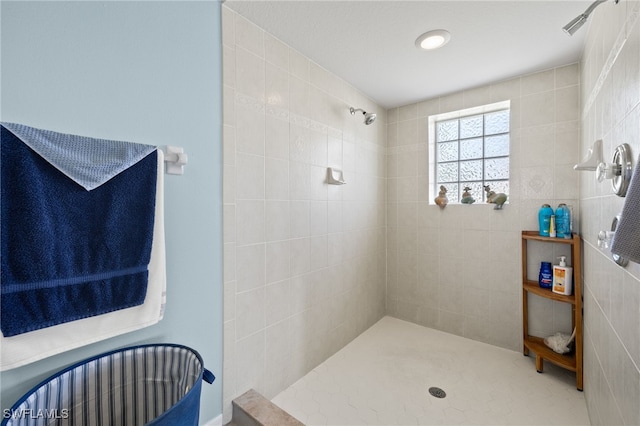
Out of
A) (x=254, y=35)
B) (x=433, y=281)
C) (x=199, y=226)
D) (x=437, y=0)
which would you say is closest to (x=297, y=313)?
(x=199, y=226)

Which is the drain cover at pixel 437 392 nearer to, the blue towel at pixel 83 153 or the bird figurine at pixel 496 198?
the bird figurine at pixel 496 198

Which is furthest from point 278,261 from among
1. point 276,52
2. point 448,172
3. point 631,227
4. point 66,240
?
point 448,172

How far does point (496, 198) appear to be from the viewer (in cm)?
230

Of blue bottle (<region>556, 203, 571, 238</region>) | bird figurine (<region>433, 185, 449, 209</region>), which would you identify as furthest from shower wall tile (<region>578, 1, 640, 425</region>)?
bird figurine (<region>433, 185, 449, 209</region>)

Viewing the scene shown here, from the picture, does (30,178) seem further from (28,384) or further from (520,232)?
(520,232)

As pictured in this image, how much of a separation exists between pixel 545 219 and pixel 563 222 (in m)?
0.11

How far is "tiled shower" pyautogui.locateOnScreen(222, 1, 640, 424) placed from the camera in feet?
4.00

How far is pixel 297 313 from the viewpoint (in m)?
1.93

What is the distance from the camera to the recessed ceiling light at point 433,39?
1.66 m

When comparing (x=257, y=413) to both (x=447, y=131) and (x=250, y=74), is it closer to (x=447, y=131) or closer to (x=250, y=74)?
(x=250, y=74)

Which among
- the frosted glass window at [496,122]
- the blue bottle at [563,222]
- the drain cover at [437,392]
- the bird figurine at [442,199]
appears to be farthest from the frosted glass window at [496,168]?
the drain cover at [437,392]

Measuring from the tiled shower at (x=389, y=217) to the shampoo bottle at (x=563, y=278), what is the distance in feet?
0.82

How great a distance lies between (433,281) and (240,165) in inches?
82.7

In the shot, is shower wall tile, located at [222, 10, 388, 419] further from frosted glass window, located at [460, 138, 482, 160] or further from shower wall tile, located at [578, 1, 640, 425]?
shower wall tile, located at [578, 1, 640, 425]
